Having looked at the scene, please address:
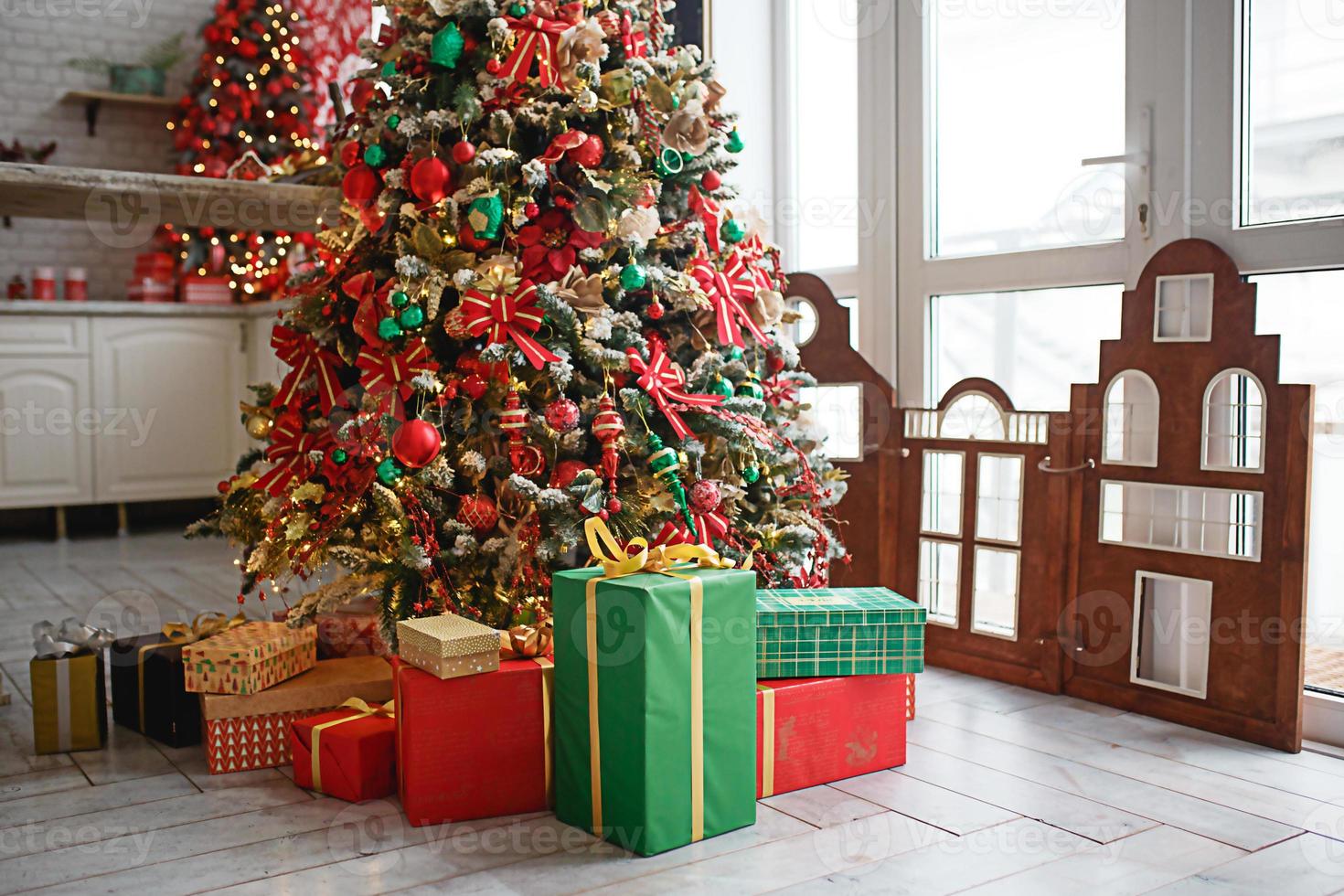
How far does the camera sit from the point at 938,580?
279cm

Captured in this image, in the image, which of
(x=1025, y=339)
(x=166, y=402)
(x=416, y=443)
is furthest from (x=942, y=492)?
(x=166, y=402)

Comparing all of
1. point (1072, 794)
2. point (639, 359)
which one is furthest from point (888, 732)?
point (639, 359)

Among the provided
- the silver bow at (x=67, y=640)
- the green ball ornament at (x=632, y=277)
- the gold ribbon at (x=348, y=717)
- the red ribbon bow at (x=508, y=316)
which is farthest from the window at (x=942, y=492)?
the silver bow at (x=67, y=640)

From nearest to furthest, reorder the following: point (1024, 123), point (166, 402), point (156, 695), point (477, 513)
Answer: point (477, 513)
point (156, 695)
point (1024, 123)
point (166, 402)

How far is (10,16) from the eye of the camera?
506 cm

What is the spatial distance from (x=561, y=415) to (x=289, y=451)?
64cm

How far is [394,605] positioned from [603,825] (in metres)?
0.63

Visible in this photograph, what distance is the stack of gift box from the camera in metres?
1.65

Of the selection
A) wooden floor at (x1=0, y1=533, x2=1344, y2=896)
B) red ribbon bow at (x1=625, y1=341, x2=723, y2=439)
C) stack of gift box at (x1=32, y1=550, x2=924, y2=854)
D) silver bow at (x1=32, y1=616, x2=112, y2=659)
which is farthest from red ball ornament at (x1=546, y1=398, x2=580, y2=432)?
silver bow at (x1=32, y1=616, x2=112, y2=659)

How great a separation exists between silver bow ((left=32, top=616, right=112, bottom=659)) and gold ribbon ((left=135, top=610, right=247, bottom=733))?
0.27 feet

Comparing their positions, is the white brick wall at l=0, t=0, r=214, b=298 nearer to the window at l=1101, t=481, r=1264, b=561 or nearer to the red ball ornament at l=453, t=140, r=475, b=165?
the red ball ornament at l=453, t=140, r=475, b=165

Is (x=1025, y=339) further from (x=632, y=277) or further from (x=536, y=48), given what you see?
(x=536, y=48)

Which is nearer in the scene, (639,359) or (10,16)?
(639,359)

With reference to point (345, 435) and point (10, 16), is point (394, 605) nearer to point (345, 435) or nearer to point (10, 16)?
point (345, 435)
